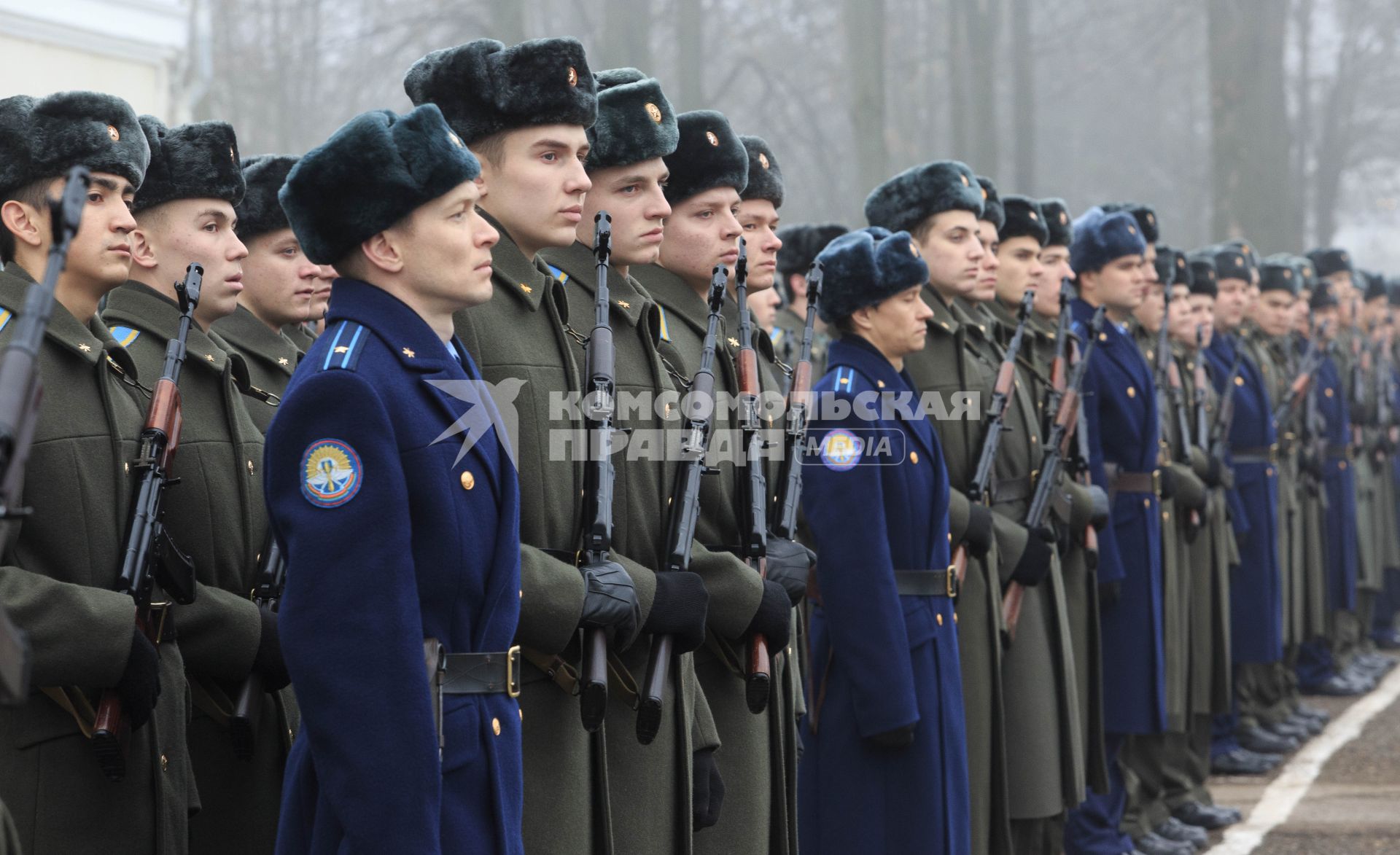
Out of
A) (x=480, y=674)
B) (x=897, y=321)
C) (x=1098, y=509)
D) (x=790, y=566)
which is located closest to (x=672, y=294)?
(x=790, y=566)

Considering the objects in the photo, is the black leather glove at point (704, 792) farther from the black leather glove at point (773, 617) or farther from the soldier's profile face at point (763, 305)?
the soldier's profile face at point (763, 305)

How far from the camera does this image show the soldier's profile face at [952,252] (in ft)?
19.1

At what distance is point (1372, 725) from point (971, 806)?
521cm

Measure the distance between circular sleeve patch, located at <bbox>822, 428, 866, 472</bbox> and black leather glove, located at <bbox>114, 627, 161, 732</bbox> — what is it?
2021mm

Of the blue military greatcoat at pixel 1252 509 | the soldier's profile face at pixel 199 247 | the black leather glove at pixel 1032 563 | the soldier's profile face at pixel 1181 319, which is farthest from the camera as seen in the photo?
the blue military greatcoat at pixel 1252 509

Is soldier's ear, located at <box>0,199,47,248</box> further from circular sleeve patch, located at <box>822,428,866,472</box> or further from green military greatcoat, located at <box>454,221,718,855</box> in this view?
circular sleeve patch, located at <box>822,428,866,472</box>

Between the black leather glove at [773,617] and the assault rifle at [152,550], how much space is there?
123 cm

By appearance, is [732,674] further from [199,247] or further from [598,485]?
[199,247]

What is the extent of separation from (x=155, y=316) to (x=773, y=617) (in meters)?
1.58

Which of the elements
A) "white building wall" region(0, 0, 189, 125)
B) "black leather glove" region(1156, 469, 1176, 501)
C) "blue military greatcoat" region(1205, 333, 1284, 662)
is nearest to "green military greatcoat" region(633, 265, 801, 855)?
"black leather glove" region(1156, 469, 1176, 501)

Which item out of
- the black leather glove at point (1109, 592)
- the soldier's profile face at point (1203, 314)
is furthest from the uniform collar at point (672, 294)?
the soldier's profile face at point (1203, 314)

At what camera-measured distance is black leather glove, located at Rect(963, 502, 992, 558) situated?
5383 millimetres

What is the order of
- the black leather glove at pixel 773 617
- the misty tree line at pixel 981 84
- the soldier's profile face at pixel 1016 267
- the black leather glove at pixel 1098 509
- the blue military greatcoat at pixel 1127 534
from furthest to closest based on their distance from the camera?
the misty tree line at pixel 981 84
the blue military greatcoat at pixel 1127 534
the soldier's profile face at pixel 1016 267
the black leather glove at pixel 1098 509
the black leather glove at pixel 773 617

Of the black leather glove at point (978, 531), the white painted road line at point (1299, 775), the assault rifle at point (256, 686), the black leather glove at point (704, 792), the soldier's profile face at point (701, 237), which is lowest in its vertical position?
the white painted road line at point (1299, 775)
